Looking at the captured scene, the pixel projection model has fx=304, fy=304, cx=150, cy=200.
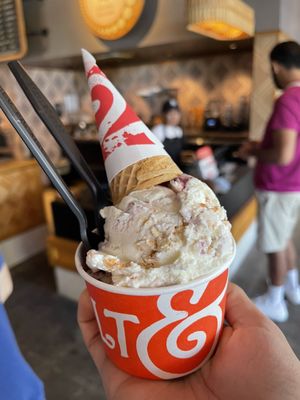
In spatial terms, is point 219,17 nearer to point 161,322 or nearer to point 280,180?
point 280,180

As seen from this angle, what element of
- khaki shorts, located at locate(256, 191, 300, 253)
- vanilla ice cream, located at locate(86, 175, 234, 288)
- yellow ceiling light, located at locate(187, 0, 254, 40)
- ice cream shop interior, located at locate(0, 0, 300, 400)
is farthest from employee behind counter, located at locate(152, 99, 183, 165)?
vanilla ice cream, located at locate(86, 175, 234, 288)

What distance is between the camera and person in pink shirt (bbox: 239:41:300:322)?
1370 mm

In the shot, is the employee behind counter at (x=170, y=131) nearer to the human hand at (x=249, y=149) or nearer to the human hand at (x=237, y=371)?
the human hand at (x=249, y=149)

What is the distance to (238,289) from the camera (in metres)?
0.70

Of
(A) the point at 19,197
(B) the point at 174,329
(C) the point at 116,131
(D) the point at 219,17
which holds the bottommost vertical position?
(A) the point at 19,197

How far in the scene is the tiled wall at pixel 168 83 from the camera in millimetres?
3387

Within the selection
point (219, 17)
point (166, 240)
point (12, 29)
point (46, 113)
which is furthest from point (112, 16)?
point (166, 240)

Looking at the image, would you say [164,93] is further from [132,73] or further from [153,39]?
[153,39]

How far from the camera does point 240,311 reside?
25.4 inches

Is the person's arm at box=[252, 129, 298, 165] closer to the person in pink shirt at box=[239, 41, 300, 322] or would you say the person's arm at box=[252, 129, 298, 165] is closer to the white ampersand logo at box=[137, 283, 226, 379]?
the person in pink shirt at box=[239, 41, 300, 322]

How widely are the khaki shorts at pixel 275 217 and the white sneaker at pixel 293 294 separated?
333 mm

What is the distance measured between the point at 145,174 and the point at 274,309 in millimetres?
1460

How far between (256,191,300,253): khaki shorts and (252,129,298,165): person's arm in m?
0.22

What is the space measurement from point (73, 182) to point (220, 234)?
5.74ft
